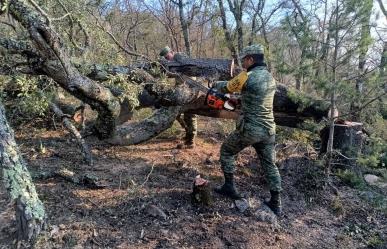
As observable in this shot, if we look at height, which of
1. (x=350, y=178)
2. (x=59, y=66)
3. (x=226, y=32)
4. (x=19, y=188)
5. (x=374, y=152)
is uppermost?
(x=226, y=32)

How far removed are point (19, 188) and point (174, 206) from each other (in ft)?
5.73

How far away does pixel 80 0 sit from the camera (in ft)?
17.0

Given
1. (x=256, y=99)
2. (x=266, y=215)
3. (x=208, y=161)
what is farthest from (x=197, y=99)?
(x=266, y=215)

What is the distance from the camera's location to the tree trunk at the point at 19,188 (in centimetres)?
294

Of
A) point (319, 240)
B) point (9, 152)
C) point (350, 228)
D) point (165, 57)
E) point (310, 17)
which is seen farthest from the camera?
point (165, 57)

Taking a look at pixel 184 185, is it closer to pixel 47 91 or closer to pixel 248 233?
pixel 248 233

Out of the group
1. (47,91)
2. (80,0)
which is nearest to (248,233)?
(47,91)

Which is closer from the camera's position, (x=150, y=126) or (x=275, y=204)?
(x=275, y=204)

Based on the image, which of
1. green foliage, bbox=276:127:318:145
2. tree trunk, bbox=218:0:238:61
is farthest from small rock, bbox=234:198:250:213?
tree trunk, bbox=218:0:238:61

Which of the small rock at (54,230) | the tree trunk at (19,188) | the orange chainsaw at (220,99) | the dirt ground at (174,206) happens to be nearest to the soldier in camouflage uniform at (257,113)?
the orange chainsaw at (220,99)

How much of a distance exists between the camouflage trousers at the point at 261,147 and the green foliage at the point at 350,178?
4.83ft

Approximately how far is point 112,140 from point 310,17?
10.8 ft

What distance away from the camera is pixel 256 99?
4.21m

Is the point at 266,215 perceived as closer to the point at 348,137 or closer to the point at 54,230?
the point at 348,137
